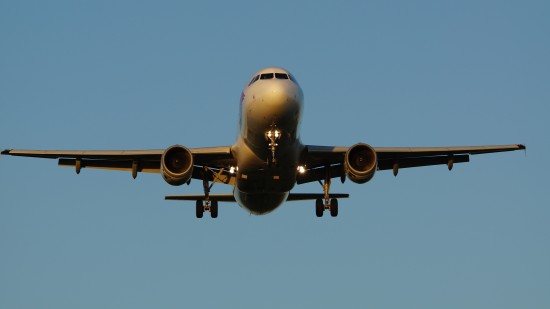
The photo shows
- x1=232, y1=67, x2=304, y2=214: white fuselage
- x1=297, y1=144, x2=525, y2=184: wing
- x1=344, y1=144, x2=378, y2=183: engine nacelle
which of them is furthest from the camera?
x1=297, y1=144, x2=525, y2=184: wing

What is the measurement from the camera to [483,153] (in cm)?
4131

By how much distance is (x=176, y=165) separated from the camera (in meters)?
38.0

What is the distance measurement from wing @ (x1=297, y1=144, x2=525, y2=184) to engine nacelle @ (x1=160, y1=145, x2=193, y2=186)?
185 inches

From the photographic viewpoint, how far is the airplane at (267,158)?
35.4 meters

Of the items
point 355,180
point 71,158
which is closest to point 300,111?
point 355,180

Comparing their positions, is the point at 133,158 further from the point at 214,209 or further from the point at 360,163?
the point at 360,163

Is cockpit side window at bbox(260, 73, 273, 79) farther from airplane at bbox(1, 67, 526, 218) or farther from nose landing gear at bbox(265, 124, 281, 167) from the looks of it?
nose landing gear at bbox(265, 124, 281, 167)

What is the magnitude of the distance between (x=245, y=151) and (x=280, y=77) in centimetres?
333

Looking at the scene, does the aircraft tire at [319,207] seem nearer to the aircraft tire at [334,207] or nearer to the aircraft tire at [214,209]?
the aircraft tire at [334,207]

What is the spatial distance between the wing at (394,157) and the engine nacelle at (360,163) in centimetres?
120

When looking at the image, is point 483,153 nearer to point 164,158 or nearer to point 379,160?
point 379,160

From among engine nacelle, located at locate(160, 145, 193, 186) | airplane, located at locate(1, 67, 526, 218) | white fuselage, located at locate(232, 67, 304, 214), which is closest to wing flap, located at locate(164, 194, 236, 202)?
airplane, located at locate(1, 67, 526, 218)

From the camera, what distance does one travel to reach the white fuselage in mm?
34844

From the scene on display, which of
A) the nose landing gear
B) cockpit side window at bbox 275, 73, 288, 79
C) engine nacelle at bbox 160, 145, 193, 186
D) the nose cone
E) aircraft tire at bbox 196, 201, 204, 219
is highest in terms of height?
cockpit side window at bbox 275, 73, 288, 79
